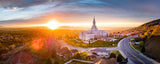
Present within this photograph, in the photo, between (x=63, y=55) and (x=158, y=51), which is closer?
(x=158, y=51)

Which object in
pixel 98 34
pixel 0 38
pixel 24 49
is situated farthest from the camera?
pixel 98 34

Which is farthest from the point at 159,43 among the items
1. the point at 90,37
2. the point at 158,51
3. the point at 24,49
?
the point at 24,49

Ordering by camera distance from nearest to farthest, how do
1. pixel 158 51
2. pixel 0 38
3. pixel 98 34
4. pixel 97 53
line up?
pixel 158 51 < pixel 97 53 < pixel 0 38 < pixel 98 34

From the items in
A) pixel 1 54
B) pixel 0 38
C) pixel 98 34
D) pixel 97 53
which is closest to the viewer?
pixel 1 54

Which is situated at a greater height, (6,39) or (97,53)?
(6,39)

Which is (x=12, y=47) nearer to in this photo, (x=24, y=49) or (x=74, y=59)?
(x=24, y=49)

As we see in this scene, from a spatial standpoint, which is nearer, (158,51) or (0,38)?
(158,51)

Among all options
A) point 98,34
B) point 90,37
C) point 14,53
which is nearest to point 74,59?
point 14,53

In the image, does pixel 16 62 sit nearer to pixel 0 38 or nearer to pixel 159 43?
pixel 0 38

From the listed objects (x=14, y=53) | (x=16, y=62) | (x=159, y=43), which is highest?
(x=159, y=43)
